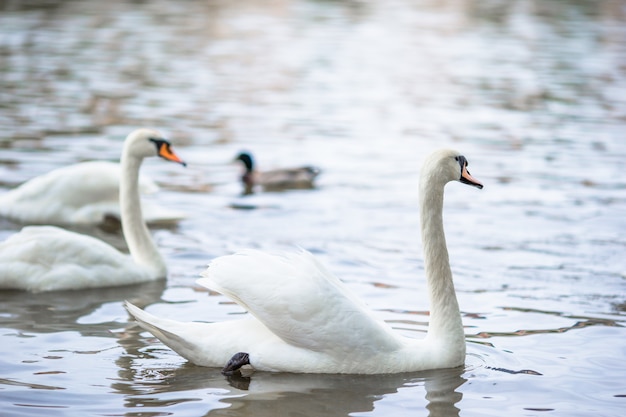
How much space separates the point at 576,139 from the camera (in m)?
18.3

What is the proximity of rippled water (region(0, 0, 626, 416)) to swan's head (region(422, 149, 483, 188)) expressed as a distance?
4.04ft

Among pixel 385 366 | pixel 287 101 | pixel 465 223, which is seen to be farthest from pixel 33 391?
pixel 287 101

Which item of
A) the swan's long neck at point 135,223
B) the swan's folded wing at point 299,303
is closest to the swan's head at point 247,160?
the swan's long neck at point 135,223

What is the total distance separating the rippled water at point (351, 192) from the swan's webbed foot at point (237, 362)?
0.12 m

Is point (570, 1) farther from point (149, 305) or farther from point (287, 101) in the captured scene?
point (149, 305)

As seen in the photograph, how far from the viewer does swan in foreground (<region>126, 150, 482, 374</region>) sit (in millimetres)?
6887

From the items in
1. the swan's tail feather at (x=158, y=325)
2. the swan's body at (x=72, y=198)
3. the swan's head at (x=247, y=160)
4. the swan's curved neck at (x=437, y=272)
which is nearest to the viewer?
the swan's tail feather at (x=158, y=325)

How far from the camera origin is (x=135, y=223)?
1009 centimetres

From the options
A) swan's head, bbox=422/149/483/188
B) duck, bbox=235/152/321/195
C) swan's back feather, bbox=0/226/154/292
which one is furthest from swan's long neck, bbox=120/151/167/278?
duck, bbox=235/152/321/195

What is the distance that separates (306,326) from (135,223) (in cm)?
360

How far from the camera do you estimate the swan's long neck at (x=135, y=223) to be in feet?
32.9

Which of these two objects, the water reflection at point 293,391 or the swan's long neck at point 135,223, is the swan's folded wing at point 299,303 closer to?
the water reflection at point 293,391

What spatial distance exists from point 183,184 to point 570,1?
3979cm

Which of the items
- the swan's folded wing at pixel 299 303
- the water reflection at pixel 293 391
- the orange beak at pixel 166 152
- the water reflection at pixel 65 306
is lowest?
the water reflection at pixel 65 306
